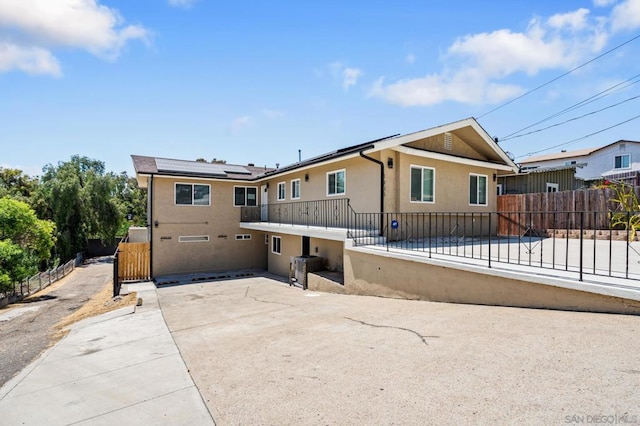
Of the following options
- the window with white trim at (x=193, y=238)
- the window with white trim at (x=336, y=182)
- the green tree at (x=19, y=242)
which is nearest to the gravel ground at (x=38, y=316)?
the green tree at (x=19, y=242)

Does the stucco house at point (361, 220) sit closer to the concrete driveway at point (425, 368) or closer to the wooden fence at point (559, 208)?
the concrete driveway at point (425, 368)

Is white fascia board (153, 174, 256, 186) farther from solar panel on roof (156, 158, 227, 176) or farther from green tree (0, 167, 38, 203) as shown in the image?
green tree (0, 167, 38, 203)

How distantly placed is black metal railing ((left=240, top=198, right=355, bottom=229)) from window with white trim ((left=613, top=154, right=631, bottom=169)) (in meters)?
30.8

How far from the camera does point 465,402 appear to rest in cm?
278

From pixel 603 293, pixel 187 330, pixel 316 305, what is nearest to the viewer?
pixel 603 293

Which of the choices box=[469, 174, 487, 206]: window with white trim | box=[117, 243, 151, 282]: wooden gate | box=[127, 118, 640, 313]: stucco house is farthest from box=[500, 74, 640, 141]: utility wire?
box=[117, 243, 151, 282]: wooden gate

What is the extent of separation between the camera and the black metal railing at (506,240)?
6.94m

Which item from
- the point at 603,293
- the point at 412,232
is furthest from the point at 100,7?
the point at 603,293

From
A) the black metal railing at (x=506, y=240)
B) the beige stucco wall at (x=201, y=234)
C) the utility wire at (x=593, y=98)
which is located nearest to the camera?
the black metal railing at (x=506, y=240)

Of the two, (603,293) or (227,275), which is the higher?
(603,293)

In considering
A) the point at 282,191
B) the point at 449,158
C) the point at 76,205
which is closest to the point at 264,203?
the point at 282,191

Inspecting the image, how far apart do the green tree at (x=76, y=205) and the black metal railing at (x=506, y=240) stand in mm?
26893

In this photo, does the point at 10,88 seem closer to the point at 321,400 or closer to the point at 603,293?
the point at 321,400

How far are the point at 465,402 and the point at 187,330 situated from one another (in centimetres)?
534
